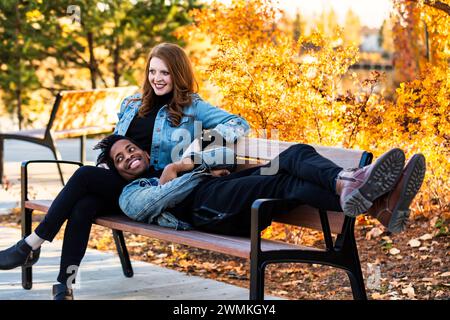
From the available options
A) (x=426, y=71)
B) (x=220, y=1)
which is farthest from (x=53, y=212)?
(x=220, y=1)

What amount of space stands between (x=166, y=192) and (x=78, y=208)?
0.48m

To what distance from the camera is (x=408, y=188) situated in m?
3.19

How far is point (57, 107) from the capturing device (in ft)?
25.5

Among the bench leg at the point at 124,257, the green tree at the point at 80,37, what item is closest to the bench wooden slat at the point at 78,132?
the green tree at the point at 80,37

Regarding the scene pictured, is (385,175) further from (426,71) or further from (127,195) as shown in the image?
(426,71)

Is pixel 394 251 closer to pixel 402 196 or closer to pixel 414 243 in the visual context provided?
pixel 414 243

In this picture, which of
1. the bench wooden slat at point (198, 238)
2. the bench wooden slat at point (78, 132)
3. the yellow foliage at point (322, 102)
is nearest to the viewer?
the bench wooden slat at point (198, 238)

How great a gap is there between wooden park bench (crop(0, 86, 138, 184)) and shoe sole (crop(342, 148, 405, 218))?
4.79m

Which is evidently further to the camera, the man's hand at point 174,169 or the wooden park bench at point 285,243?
the man's hand at point 174,169

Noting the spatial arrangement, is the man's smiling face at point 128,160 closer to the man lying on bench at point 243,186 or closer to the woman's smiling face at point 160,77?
the man lying on bench at point 243,186

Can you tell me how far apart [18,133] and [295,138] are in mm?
3523

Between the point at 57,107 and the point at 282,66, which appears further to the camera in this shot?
the point at 57,107

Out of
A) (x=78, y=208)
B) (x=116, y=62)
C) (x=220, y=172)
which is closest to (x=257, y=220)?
(x=220, y=172)

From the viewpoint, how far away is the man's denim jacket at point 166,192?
3938mm
